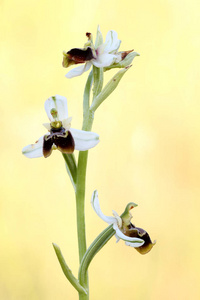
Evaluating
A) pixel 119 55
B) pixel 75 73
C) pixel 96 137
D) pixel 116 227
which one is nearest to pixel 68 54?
pixel 75 73

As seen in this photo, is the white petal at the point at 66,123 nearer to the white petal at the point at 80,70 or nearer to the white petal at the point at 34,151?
the white petal at the point at 34,151

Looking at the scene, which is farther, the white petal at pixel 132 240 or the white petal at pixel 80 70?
the white petal at pixel 80 70

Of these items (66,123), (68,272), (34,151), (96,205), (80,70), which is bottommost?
(68,272)

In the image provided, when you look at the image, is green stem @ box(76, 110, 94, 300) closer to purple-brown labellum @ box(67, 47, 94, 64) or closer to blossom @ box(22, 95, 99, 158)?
blossom @ box(22, 95, 99, 158)

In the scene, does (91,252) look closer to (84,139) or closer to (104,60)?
Result: (84,139)

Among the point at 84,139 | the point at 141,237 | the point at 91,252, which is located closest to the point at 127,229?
the point at 141,237

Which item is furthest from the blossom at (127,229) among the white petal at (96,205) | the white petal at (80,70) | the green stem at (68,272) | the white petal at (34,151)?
the white petal at (80,70)
